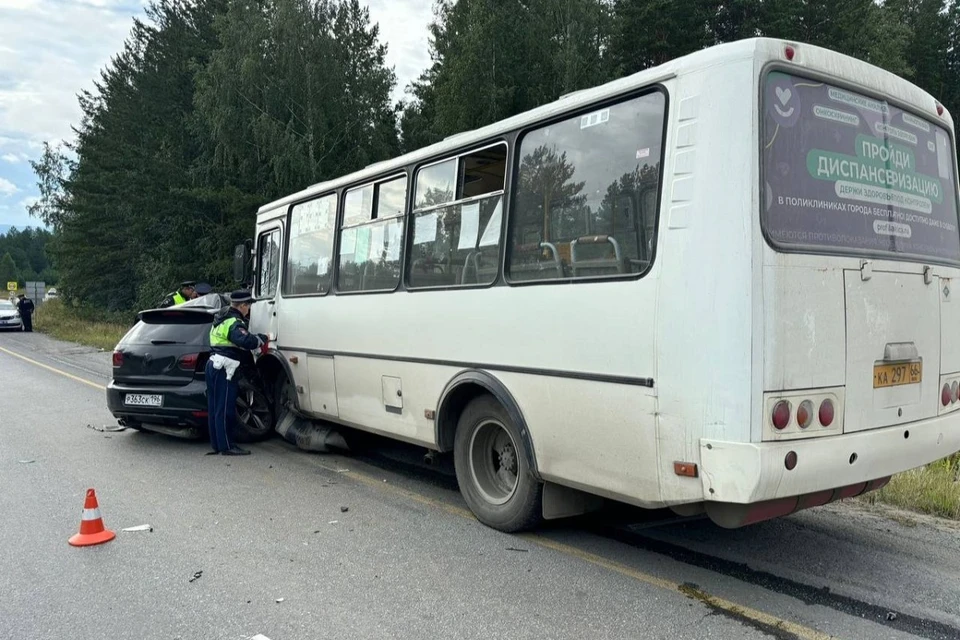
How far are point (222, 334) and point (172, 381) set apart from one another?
90 centimetres

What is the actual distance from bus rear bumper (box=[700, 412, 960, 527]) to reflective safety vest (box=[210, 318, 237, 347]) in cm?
553

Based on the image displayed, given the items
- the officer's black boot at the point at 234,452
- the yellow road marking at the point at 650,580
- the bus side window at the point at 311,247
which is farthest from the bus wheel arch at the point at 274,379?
the yellow road marking at the point at 650,580

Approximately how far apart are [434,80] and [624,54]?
901cm

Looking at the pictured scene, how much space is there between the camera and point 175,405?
7934 millimetres

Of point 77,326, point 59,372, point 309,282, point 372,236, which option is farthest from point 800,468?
point 77,326

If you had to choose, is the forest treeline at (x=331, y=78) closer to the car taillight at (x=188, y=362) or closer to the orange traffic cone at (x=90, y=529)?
the car taillight at (x=188, y=362)

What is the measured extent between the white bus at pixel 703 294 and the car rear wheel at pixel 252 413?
3572 mm

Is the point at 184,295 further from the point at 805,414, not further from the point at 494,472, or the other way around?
the point at 805,414

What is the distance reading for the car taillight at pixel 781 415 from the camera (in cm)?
349

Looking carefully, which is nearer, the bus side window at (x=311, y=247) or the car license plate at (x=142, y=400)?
the bus side window at (x=311, y=247)

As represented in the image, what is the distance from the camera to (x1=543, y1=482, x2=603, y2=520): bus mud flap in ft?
15.7

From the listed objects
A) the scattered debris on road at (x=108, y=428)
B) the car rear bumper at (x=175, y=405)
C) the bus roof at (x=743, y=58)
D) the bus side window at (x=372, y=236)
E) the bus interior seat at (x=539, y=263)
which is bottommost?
the scattered debris on road at (x=108, y=428)

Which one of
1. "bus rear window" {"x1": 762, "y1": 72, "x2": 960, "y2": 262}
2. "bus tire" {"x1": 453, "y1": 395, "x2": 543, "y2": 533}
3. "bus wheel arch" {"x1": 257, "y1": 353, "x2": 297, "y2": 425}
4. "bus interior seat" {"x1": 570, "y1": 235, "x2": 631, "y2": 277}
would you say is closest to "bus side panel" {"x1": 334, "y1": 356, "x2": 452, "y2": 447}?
"bus tire" {"x1": 453, "y1": 395, "x2": 543, "y2": 533}

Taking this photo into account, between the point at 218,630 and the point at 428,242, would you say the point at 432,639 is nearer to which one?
the point at 218,630
